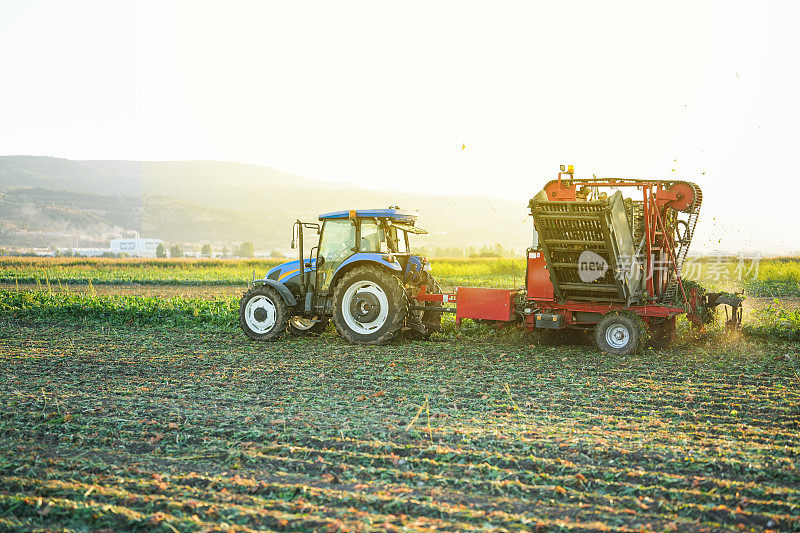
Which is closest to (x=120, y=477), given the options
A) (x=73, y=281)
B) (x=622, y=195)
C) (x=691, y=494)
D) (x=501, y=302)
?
(x=691, y=494)

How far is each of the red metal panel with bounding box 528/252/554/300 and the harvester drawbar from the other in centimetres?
2

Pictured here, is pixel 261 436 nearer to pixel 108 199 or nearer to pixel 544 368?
pixel 544 368

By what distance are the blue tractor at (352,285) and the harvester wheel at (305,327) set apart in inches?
1.7

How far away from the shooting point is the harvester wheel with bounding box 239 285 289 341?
11445 mm

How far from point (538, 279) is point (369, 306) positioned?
283 cm

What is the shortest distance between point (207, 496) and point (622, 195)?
7781mm

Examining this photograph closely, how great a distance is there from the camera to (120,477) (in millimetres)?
4781

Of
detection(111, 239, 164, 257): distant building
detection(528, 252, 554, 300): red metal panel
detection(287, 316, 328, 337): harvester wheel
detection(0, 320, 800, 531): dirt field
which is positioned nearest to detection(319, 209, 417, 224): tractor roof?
detection(287, 316, 328, 337): harvester wheel

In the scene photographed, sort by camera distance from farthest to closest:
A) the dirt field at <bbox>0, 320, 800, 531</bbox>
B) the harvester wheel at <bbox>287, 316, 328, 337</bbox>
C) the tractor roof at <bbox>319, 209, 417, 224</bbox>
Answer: the harvester wheel at <bbox>287, 316, 328, 337</bbox>
the tractor roof at <bbox>319, 209, 417, 224</bbox>
the dirt field at <bbox>0, 320, 800, 531</bbox>

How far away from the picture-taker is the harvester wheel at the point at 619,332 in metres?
10.1

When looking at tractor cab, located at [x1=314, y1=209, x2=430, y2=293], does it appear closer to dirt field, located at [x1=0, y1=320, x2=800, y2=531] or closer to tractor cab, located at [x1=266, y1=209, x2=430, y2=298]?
tractor cab, located at [x1=266, y1=209, x2=430, y2=298]

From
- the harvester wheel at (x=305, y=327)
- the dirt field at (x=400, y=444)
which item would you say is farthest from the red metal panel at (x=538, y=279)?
the harvester wheel at (x=305, y=327)

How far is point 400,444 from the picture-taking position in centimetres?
551

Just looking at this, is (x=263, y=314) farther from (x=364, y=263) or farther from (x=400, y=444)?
(x=400, y=444)
